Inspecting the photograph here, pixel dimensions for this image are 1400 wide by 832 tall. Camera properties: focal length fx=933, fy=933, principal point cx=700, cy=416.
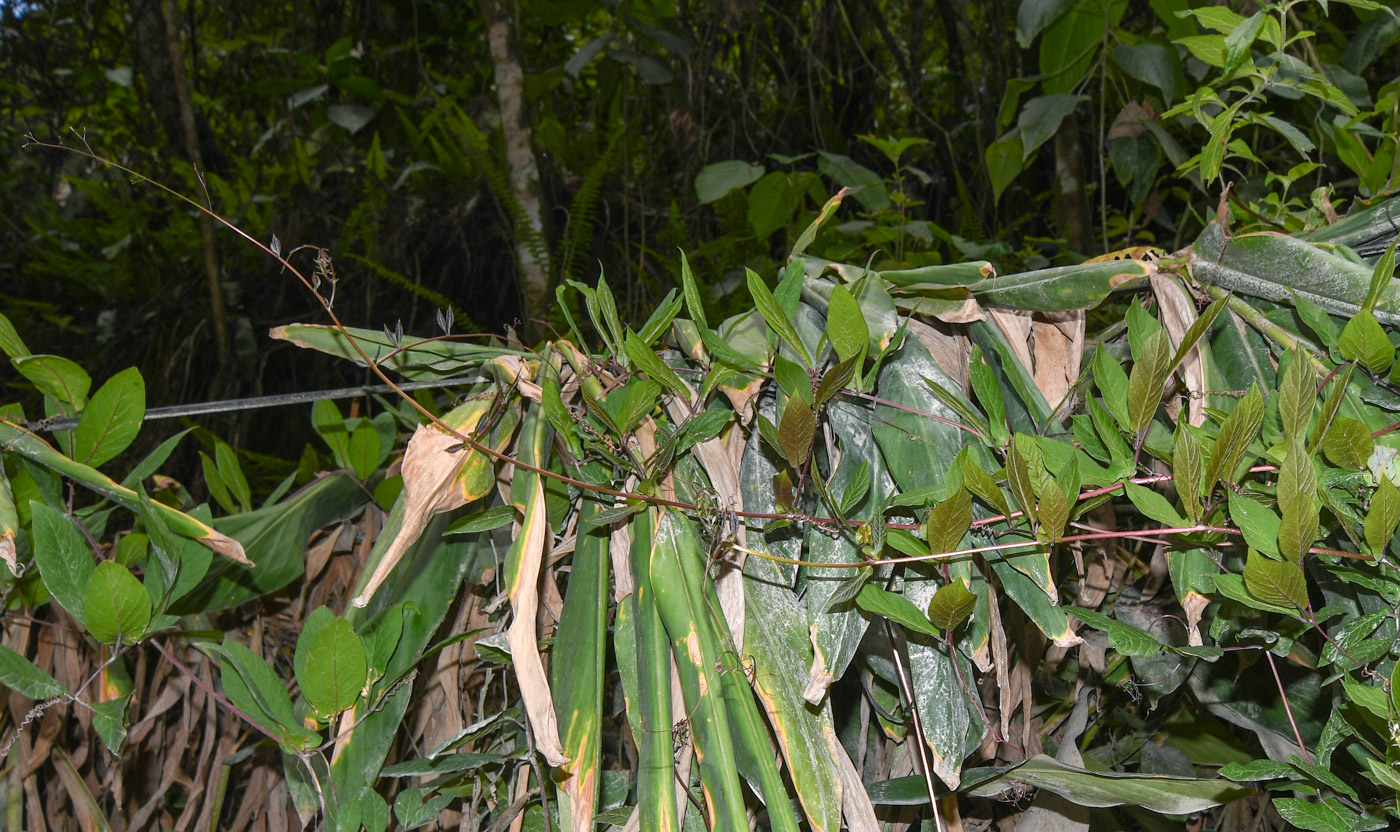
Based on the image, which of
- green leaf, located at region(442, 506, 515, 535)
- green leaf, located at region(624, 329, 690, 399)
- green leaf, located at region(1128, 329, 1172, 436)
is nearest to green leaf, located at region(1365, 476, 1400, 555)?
green leaf, located at region(1128, 329, 1172, 436)

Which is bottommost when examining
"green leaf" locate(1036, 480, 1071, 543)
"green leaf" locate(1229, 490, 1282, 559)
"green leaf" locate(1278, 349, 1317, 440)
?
"green leaf" locate(1229, 490, 1282, 559)

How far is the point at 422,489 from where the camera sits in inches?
22.2

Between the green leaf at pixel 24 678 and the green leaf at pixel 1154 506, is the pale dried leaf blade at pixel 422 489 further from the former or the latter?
the green leaf at pixel 1154 506

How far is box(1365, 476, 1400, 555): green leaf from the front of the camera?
44 centimetres

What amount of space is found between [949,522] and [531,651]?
9.4 inches

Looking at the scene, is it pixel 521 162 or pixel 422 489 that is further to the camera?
pixel 521 162

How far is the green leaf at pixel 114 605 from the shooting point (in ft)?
1.88

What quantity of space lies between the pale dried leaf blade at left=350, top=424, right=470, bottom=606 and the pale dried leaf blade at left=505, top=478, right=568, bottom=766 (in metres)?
0.06

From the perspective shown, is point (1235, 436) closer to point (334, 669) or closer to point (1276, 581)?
point (1276, 581)

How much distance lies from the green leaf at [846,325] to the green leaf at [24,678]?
560 millimetres

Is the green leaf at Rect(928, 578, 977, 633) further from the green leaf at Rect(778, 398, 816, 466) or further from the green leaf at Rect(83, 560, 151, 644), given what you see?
the green leaf at Rect(83, 560, 151, 644)

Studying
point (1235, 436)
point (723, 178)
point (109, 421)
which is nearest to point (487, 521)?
point (109, 421)

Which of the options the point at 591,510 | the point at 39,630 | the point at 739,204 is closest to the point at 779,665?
the point at 591,510

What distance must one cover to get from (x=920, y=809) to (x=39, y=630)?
28.7 inches
